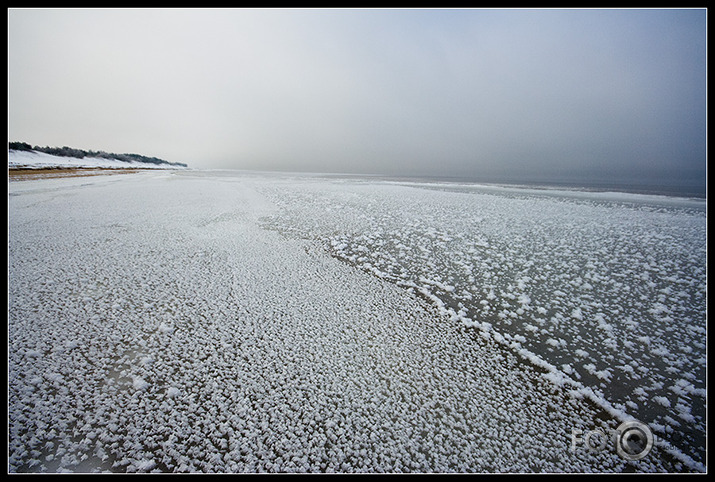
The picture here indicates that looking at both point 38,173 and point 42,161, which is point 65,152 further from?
point 38,173

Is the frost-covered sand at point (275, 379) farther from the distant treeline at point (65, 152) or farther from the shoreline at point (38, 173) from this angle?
the distant treeline at point (65, 152)

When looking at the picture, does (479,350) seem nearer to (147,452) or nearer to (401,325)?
(401,325)

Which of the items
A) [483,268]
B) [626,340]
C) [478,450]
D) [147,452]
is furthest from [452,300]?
[147,452]

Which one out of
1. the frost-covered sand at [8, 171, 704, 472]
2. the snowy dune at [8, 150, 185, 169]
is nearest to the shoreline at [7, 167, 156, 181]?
the snowy dune at [8, 150, 185, 169]

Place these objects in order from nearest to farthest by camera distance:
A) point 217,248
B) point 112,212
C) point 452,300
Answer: point 452,300, point 217,248, point 112,212

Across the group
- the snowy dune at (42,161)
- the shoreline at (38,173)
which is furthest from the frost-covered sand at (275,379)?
the snowy dune at (42,161)

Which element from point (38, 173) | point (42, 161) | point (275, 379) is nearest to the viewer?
point (275, 379)

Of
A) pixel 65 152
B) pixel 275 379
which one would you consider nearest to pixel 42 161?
pixel 65 152

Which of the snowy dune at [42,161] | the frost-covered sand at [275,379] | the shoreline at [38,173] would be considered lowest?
the frost-covered sand at [275,379]
